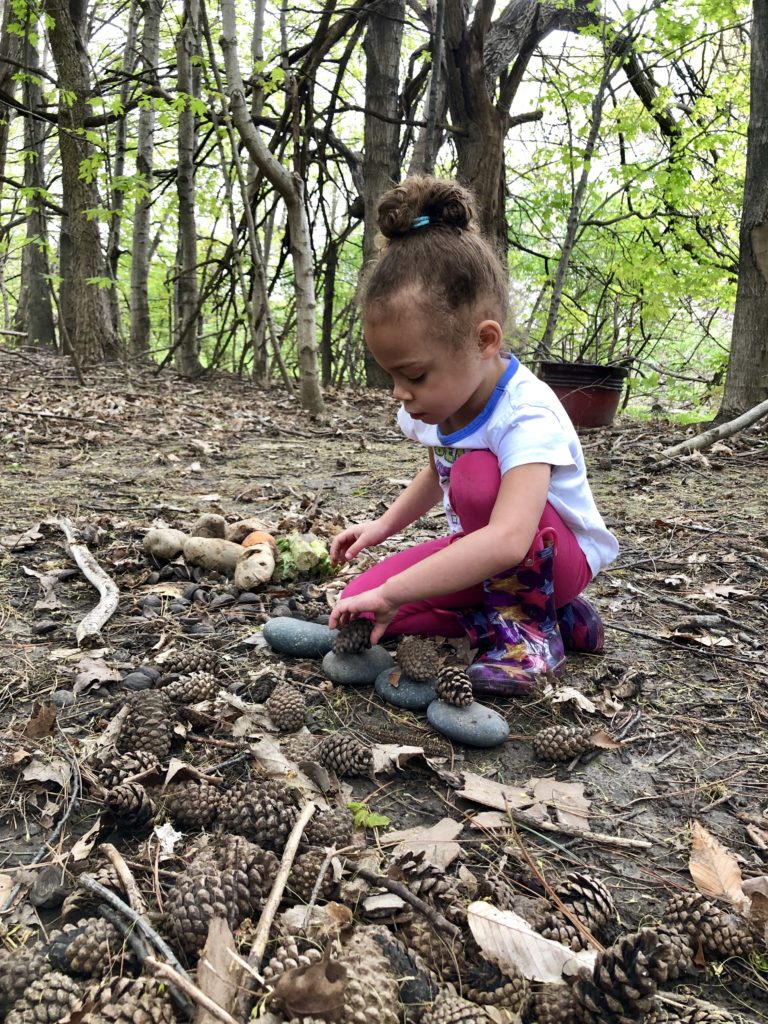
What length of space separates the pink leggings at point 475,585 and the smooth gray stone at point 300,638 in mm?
186

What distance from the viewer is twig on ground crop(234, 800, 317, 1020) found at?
110 cm

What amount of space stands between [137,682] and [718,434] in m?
4.51

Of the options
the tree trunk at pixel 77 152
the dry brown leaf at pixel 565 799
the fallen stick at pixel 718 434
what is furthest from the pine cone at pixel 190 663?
the tree trunk at pixel 77 152

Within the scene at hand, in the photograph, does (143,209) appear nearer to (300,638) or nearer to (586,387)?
(586,387)

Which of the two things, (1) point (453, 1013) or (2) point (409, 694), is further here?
(2) point (409, 694)

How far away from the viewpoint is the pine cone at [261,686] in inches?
81.4

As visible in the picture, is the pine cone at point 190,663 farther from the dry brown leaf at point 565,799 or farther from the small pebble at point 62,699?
the dry brown leaf at point 565,799

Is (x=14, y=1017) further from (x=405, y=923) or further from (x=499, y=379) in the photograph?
(x=499, y=379)

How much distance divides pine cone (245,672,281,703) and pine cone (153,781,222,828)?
0.51 metres

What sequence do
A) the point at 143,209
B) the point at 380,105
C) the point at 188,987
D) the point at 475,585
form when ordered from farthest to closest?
the point at 143,209
the point at 380,105
the point at 475,585
the point at 188,987

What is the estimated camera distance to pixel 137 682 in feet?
6.70

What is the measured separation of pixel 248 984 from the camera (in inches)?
44.0

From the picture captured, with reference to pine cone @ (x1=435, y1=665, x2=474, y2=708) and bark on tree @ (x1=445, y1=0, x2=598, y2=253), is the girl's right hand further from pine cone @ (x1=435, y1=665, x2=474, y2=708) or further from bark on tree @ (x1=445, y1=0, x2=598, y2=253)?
bark on tree @ (x1=445, y1=0, x2=598, y2=253)

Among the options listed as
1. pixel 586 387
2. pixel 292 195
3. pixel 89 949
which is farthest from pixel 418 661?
pixel 292 195
